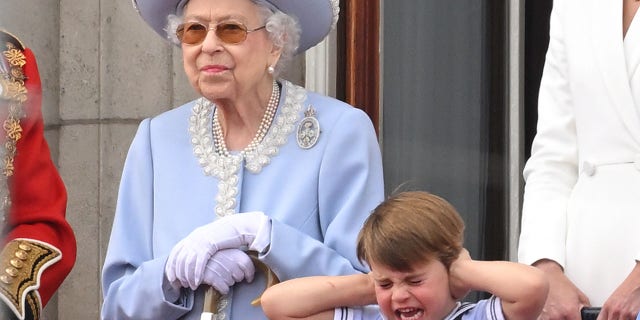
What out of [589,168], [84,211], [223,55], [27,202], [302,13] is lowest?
[84,211]

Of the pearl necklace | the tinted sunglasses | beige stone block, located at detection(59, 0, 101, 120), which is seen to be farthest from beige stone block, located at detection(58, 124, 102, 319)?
the tinted sunglasses

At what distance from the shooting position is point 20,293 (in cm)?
482

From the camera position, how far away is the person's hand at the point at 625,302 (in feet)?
14.0

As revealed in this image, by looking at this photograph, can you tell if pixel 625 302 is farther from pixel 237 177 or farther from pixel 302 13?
pixel 302 13

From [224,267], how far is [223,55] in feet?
1.96

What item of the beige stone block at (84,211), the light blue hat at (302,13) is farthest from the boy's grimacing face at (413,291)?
the beige stone block at (84,211)

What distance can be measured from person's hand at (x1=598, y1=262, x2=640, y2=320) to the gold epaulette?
1547 millimetres

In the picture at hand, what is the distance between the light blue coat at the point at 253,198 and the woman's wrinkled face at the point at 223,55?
6.2 inches

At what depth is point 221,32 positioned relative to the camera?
16.0 feet

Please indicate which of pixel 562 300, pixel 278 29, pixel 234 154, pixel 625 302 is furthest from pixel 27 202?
pixel 625 302

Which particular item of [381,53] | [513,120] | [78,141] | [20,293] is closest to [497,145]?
[513,120]

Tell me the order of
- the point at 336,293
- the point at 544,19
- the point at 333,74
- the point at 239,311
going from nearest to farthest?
the point at 336,293 < the point at 239,311 < the point at 544,19 < the point at 333,74

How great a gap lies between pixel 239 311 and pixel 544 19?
192cm

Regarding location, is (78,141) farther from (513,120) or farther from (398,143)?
(513,120)
